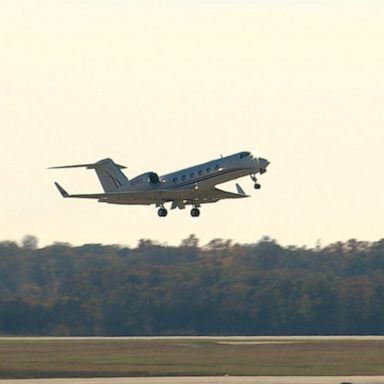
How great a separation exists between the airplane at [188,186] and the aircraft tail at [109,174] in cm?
78

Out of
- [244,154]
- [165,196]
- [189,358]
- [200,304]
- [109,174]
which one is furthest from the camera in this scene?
[200,304]

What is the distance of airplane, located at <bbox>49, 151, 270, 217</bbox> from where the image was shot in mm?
89500

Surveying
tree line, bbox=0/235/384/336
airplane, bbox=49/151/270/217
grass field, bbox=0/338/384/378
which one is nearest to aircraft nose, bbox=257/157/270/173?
airplane, bbox=49/151/270/217

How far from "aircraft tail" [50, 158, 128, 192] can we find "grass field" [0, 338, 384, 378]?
1191 cm

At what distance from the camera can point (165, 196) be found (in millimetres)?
94000

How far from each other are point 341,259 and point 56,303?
2064 inches

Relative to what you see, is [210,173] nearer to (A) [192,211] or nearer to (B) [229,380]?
(A) [192,211]

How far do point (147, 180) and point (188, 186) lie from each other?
4085 millimetres

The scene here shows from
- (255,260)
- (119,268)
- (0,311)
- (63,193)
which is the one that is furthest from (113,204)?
(255,260)

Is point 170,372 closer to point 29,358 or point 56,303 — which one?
point 29,358

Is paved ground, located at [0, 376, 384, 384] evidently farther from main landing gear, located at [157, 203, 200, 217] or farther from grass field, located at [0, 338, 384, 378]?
main landing gear, located at [157, 203, 200, 217]

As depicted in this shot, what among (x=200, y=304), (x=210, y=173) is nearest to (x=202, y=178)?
(x=210, y=173)

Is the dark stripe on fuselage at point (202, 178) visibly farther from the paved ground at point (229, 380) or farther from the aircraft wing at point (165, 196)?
the paved ground at point (229, 380)

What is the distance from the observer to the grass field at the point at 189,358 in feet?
300
